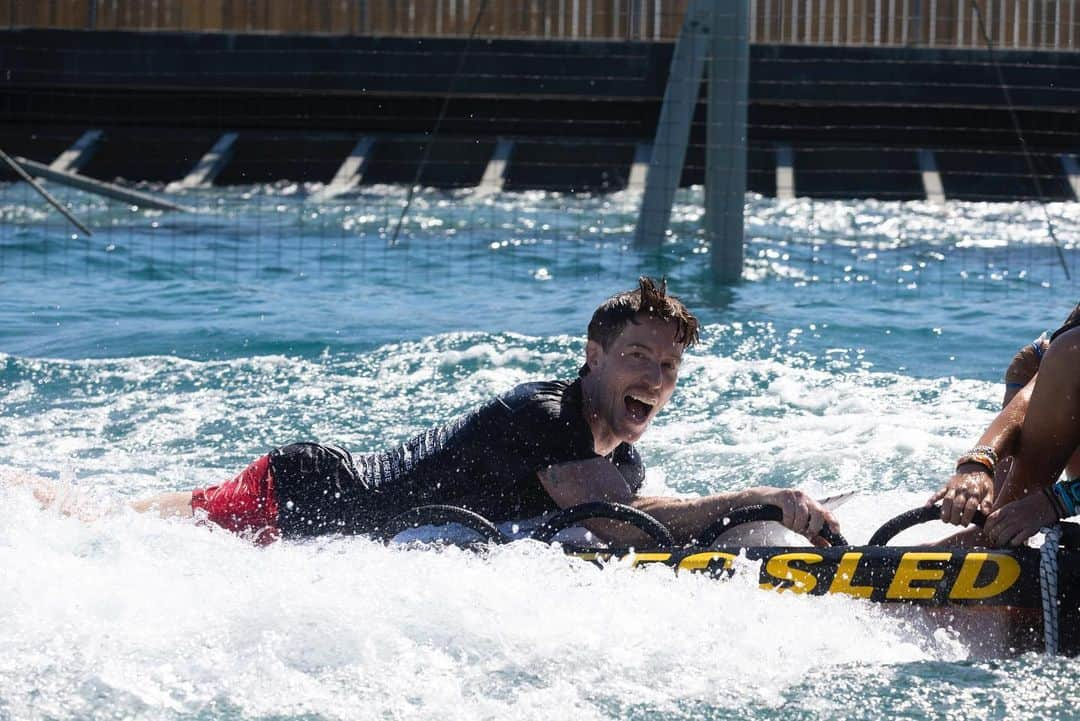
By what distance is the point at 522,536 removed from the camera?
4.55m

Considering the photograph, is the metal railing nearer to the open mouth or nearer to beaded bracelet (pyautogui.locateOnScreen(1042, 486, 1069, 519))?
the open mouth

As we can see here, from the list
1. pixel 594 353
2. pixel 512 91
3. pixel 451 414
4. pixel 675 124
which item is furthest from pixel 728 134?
pixel 594 353

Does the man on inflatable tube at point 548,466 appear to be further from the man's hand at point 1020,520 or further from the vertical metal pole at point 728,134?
the vertical metal pole at point 728,134

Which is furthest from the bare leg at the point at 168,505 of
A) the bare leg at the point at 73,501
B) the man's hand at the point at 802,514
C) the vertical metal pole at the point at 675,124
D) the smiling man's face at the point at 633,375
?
the vertical metal pole at the point at 675,124

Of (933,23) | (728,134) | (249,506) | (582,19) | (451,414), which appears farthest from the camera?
(582,19)

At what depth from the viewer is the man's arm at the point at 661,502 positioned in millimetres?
4402

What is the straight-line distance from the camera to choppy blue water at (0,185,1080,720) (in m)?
4.09

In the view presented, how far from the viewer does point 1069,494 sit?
4.38 meters

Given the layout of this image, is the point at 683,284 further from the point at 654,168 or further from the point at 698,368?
the point at 698,368

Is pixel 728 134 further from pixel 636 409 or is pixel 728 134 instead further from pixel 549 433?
pixel 549 433

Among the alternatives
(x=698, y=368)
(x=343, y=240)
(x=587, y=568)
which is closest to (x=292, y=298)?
(x=343, y=240)

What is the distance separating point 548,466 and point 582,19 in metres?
12.4

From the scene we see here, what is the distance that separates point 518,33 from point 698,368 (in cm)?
885

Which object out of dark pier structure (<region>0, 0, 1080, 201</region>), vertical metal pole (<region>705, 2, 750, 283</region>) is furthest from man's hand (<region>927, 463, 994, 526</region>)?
dark pier structure (<region>0, 0, 1080, 201</region>)
